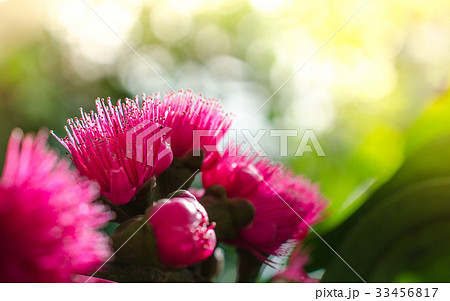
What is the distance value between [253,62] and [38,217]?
326 cm

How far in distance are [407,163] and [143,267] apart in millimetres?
270

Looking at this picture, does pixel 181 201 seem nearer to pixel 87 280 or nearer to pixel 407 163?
pixel 87 280

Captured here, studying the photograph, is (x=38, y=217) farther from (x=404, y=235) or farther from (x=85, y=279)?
(x=404, y=235)

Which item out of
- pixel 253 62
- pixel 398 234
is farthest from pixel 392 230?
pixel 253 62

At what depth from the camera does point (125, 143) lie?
1.25 feet

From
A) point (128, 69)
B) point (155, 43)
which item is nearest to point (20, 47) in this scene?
point (128, 69)

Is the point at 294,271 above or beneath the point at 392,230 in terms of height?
beneath

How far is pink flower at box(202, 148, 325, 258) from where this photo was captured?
45 centimetres

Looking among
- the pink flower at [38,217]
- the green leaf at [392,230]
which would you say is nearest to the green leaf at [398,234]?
the green leaf at [392,230]

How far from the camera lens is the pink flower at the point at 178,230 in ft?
1.09

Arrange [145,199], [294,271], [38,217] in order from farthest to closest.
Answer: [294,271] < [145,199] < [38,217]

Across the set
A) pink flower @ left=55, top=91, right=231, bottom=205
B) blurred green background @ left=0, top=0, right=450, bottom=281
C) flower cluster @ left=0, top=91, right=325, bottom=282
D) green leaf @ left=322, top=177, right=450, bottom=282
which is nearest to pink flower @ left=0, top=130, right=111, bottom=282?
flower cluster @ left=0, top=91, right=325, bottom=282

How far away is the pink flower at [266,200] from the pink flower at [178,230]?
0.38ft

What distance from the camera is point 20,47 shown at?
8.05 feet
